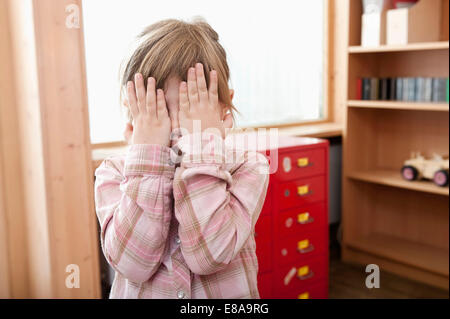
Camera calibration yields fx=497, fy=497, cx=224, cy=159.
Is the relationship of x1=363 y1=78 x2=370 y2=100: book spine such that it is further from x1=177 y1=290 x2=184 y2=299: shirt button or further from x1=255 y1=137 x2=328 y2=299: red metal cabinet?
x1=177 y1=290 x2=184 y2=299: shirt button

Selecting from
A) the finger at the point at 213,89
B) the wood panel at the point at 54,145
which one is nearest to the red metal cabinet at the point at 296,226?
the wood panel at the point at 54,145

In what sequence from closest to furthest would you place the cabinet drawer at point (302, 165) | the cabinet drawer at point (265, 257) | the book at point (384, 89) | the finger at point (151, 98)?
1. the finger at point (151, 98)
2. the cabinet drawer at point (302, 165)
3. the cabinet drawer at point (265, 257)
4. the book at point (384, 89)

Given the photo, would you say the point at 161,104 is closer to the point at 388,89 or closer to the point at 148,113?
the point at 148,113

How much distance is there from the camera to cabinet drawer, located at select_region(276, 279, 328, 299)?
167 cm

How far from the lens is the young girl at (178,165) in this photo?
0.58 m

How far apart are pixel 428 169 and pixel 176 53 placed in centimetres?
175

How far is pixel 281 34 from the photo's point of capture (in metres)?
1.86

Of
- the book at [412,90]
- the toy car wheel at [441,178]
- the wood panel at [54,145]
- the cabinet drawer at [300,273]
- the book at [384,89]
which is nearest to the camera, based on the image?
the wood panel at [54,145]

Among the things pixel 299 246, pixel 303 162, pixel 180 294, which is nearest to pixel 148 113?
pixel 180 294

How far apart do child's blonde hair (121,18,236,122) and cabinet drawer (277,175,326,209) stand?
35.1 inches

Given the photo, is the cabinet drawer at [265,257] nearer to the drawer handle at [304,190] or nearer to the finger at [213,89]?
the drawer handle at [304,190]

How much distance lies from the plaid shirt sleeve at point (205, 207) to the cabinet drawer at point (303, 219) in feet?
3.28

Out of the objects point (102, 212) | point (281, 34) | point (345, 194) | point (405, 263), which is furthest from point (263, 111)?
point (102, 212)

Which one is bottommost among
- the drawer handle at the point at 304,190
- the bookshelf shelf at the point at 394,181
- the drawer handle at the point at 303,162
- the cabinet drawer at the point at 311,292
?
the cabinet drawer at the point at 311,292
